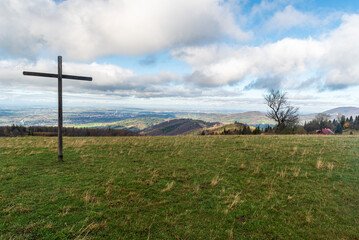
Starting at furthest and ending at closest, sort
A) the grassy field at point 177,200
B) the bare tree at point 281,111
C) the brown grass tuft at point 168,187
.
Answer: the bare tree at point 281,111 → the brown grass tuft at point 168,187 → the grassy field at point 177,200

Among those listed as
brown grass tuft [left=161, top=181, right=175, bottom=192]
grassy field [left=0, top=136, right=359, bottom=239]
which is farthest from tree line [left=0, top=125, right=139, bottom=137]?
brown grass tuft [left=161, top=181, right=175, bottom=192]

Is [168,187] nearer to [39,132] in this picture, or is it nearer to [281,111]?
[281,111]

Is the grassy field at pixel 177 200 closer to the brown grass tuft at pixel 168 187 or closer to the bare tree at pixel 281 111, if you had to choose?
the brown grass tuft at pixel 168 187

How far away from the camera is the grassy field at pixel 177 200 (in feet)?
13.8

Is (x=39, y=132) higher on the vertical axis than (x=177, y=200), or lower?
lower

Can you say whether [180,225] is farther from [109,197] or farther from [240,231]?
[109,197]

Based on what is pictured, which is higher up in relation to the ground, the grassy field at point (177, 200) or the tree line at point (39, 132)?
the grassy field at point (177, 200)

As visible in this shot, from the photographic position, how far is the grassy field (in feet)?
13.8

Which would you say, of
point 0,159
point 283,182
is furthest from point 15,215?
point 283,182

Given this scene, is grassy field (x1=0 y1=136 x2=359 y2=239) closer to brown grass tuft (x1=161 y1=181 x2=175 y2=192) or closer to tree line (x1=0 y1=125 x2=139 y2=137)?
brown grass tuft (x1=161 y1=181 x2=175 y2=192)

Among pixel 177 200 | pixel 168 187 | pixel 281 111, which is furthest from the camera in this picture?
pixel 281 111

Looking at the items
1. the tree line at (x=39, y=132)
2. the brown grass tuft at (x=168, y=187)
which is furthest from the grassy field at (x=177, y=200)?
the tree line at (x=39, y=132)

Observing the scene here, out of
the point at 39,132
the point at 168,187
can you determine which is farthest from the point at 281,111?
the point at 39,132

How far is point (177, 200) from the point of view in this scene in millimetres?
5742
